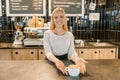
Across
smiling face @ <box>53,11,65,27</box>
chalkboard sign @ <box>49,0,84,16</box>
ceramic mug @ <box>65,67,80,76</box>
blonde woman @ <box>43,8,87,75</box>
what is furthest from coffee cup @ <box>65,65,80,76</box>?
chalkboard sign @ <box>49,0,84,16</box>

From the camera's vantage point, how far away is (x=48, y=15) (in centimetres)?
378

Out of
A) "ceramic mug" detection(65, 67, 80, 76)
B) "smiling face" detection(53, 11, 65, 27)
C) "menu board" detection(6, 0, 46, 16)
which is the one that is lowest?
"ceramic mug" detection(65, 67, 80, 76)

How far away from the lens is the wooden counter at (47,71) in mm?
1413

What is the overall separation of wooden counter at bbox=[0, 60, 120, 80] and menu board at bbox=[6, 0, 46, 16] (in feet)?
6.64

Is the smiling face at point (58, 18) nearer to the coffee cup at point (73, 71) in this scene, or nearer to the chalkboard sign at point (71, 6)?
the coffee cup at point (73, 71)

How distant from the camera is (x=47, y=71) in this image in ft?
5.17

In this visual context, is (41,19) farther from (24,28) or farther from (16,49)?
(16,49)

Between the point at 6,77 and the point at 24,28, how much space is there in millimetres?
2221

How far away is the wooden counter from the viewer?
4.64 ft

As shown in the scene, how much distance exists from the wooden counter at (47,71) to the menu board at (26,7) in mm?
2023

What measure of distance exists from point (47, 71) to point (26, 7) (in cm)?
240

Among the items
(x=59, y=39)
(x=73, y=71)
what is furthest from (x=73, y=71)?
(x=59, y=39)

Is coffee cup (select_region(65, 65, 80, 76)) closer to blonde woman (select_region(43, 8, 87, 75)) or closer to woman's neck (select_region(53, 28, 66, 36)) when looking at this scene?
blonde woman (select_region(43, 8, 87, 75))

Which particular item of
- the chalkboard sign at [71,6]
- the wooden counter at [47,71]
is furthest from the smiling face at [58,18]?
the chalkboard sign at [71,6]
